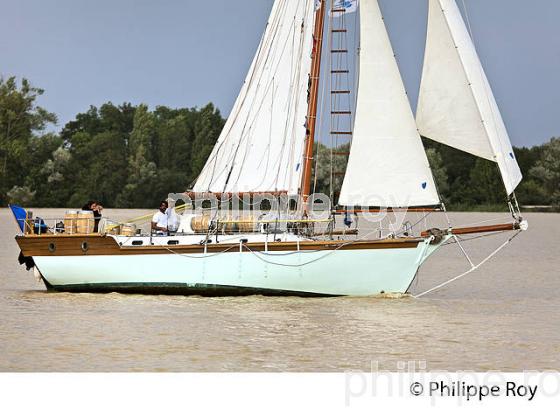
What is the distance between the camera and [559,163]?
9794 centimetres

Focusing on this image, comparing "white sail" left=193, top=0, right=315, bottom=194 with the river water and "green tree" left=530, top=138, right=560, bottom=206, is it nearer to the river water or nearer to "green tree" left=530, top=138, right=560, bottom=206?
the river water

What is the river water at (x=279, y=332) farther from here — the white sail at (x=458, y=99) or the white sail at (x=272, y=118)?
the white sail at (x=272, y=118)

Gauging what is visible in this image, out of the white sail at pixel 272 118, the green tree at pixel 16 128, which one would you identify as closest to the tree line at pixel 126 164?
the green tree at pixel 16 128

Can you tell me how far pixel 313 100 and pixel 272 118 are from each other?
155cm

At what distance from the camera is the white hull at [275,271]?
22.0 metres

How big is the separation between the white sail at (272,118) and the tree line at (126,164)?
223 feet

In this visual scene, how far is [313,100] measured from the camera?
24.2 m

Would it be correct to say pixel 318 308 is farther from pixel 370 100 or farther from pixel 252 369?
pixel 252 369

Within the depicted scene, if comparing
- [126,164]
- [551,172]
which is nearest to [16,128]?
[126,164]
